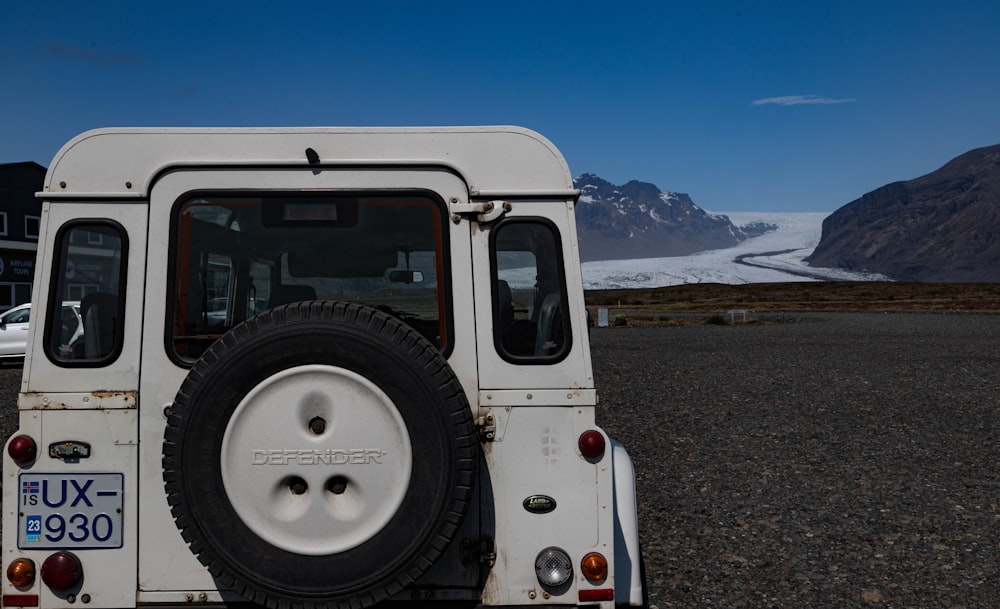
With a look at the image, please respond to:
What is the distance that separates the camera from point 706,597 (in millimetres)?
5035

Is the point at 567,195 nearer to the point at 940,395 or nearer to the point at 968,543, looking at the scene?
the point at 968,543

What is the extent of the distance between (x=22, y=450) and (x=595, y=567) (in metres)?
2.17

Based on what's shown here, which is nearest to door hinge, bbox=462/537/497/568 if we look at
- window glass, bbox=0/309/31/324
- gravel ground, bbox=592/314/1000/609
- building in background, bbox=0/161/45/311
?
gravel ground, bbox=592/314/1000/609

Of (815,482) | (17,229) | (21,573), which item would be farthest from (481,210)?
(17,229)

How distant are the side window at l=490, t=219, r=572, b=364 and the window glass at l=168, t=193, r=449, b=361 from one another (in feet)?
0.74

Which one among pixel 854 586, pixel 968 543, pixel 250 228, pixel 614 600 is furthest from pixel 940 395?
pixel 250 228

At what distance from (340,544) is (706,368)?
1702cm

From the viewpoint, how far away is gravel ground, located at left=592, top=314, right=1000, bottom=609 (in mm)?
5340

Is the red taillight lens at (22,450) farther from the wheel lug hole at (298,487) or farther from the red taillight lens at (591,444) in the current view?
the red taillight lens at (591,444)

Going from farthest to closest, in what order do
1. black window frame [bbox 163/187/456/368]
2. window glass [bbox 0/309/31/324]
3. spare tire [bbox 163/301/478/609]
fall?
window glass [bbox 0/309/31/324] < black window frame [bbox 163/187/456/368] < spare tire [bbox 163/301/478/609]

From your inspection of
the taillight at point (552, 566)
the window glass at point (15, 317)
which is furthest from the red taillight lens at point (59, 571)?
the window glass at point (15, 317)

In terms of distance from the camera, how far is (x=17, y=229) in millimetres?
39719

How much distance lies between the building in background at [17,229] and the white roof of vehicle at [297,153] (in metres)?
36.4

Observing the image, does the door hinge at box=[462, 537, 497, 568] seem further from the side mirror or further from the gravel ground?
the gravel ground
